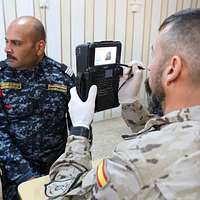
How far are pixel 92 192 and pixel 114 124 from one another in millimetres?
2365

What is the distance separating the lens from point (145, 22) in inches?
119

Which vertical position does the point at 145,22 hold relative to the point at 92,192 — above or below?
above

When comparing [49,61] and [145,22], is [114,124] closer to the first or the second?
[145,22]

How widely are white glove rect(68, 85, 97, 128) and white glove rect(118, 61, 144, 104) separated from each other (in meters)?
0.17

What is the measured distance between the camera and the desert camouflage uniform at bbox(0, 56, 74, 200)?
1.39 meters

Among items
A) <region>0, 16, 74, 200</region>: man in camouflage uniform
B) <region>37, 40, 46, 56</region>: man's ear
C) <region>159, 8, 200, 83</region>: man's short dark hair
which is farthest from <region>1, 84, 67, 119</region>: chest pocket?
<region>159, 8, 200, 83</region>: man's short dark hair

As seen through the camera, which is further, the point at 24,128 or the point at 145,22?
the point at 145,22

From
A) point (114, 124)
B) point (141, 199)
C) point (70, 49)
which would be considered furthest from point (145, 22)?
point (141, 199)

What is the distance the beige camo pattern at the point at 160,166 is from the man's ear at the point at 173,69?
91mm

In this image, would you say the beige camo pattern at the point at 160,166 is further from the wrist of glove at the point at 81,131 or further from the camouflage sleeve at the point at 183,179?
the wrist of glove at the point at 81,131

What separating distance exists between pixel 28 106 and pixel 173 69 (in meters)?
0.94

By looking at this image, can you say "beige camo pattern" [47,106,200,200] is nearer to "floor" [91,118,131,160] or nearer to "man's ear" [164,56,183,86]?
"man's ear" [164,56,183,86]

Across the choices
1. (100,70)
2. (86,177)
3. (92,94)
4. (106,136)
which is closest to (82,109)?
(92,94)

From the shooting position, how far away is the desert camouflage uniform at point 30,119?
1.39 metres
